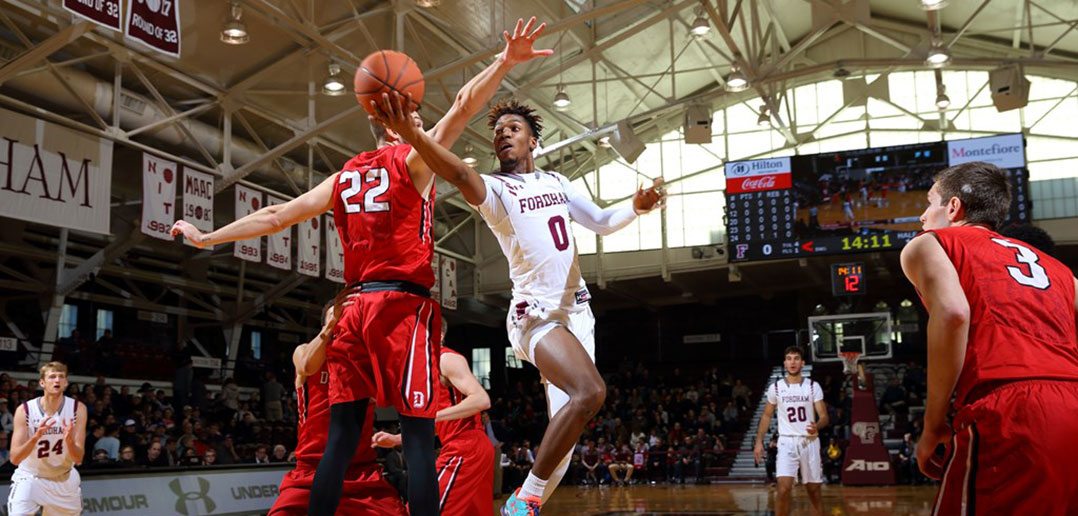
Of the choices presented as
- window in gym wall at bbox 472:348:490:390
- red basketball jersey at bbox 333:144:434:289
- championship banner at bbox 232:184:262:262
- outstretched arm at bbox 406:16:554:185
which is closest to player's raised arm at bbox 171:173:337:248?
red basketball jersey at bbox 333:144:434:289

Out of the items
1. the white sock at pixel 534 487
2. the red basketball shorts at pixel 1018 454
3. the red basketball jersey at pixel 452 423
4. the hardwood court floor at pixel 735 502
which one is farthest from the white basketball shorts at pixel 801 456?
the red basketball shorts at pixel 1018 454

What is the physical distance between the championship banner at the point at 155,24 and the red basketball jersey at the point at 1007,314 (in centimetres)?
1036

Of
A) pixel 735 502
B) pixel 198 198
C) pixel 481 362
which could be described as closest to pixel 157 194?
pixel 198 198

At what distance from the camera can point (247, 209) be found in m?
17.3

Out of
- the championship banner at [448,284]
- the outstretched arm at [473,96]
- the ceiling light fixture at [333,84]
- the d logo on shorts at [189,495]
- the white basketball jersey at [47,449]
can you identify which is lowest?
the d logo on shorts at [189,495]

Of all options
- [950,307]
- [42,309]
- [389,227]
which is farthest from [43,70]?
[950,307]

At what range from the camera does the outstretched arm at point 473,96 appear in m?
3.89

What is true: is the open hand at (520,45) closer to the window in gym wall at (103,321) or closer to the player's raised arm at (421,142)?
the player's raised arm at (421,142)

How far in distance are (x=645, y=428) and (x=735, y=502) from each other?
1114 centimetres

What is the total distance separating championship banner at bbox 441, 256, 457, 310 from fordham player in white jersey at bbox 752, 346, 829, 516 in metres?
15.0

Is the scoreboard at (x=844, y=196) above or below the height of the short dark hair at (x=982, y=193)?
above

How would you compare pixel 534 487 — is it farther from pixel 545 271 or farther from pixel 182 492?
pixel 182 492

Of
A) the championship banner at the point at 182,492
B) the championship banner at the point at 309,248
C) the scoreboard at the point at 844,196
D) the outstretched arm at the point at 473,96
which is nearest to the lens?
the outstretched arm at the point at 473,96

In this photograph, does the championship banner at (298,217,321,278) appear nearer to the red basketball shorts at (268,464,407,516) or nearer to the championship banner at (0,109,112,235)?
the championship banner at (0,109,112,235)
